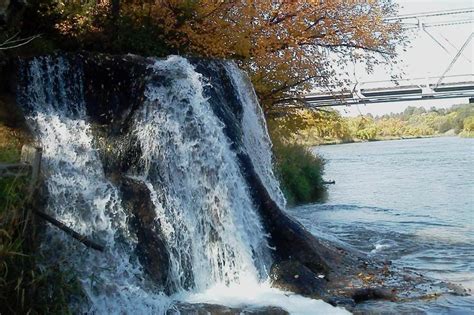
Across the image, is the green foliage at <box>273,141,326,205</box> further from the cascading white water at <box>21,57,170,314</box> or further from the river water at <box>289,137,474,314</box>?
the cascading white water at <box>21,57,170,314</box>

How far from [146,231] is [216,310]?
1471mm

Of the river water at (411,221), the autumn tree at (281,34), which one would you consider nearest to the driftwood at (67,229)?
the river water at (411,221)

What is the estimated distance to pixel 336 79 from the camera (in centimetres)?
1505

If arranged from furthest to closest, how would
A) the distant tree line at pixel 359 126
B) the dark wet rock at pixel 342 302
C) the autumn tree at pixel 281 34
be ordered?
the distant tree line at pixel 359 126 → the autumn tree at pixel 281 34 → the dark wet rock at pixel 342 302

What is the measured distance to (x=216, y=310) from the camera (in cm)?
628

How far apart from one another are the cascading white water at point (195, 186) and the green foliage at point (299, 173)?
28.7ft

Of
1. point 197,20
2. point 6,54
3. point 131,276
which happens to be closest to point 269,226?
point 131,276

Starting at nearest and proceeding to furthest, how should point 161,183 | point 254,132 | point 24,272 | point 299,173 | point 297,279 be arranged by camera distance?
point 24,272
point 297,279
point 161,183
point 254,132
point 299,173

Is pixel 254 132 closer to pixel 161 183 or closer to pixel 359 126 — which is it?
pixel 161 183

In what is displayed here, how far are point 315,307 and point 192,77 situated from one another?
3.56 m

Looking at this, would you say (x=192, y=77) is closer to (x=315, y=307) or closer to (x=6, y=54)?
(x=6, y=54)

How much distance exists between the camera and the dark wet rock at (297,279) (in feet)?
24.2

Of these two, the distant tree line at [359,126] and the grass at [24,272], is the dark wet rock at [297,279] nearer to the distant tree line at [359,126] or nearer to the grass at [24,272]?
the grass at [24,272]

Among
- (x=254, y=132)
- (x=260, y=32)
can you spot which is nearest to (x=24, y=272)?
(x=254, y=132)
